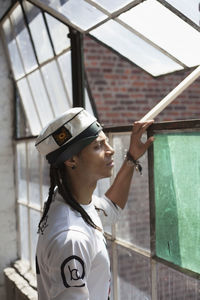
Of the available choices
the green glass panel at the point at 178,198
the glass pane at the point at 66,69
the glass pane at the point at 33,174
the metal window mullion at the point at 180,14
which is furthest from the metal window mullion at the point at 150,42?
the glass pane at the point at 33,174

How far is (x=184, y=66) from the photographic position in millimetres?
2311

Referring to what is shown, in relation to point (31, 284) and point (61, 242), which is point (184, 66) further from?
point (31, 284)

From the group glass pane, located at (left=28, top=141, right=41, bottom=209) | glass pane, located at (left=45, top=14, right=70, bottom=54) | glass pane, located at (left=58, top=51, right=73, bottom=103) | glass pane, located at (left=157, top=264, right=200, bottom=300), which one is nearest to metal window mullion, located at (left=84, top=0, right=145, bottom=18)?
glass pane, located at (left=45, top=14, right=70, bottom=54)

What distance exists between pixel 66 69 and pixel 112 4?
885 millimetres

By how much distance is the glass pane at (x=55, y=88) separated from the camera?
3.17m

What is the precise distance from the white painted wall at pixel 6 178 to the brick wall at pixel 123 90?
1.01 metres

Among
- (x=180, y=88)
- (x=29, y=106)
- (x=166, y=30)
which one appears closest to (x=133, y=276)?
(x=180, y=88)

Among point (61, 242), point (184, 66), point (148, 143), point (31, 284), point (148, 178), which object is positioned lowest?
point (31, 284)

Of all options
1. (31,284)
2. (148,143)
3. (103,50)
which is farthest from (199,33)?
(103,50)

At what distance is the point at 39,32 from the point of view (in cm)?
336

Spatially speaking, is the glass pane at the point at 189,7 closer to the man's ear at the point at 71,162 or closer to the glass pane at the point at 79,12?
the glass pane at the point at 79,12

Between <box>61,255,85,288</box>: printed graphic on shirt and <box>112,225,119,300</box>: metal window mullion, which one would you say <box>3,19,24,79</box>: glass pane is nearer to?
<box>112,225,119,300</box>: metal window mullion

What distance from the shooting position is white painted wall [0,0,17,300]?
4293 millimetres

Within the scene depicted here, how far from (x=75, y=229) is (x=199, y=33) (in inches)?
39.2
